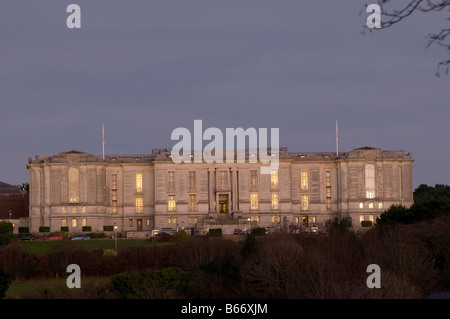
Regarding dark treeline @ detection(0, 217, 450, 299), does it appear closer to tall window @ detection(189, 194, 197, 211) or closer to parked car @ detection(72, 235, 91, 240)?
parked car @ detection(72, 235, 91, 240)

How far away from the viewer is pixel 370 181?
473 ft

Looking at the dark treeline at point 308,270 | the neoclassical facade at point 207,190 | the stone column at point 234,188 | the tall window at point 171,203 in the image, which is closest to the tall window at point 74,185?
the neoclassical facade at point 207,190

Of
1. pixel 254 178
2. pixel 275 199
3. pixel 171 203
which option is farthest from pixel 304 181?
pixel 171 203

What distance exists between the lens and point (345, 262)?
64438 mm

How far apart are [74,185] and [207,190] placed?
19.6 meters

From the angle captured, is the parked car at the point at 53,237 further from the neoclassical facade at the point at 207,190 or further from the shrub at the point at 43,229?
the neoclassical facade at the point at 207,190

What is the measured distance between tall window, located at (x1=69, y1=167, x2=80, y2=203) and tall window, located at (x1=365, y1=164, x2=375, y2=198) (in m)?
42.6

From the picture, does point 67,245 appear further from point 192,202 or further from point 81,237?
point 192,202

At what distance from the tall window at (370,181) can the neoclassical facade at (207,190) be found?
0.49ft
